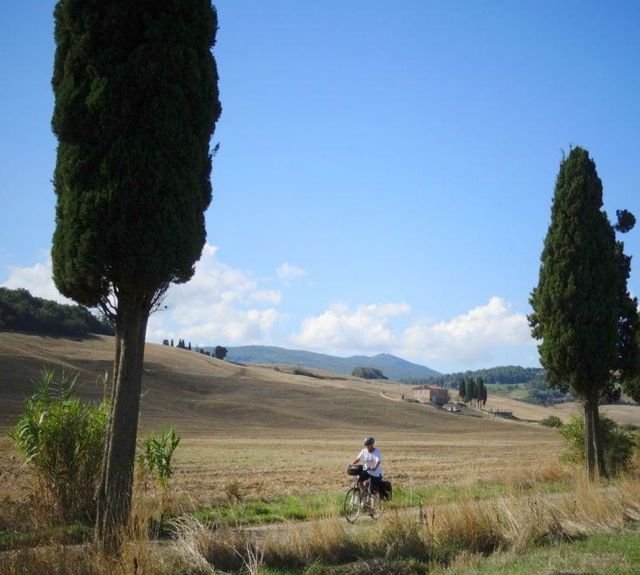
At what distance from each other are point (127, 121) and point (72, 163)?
1053 mm

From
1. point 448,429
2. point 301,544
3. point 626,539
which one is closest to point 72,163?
point 301,544

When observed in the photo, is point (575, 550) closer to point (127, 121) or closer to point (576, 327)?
point (127, 121)

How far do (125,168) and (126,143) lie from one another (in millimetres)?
385

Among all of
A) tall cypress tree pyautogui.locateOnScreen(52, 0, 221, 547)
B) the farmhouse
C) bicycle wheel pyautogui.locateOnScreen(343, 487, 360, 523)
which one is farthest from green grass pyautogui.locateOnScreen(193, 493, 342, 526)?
the farmhouse

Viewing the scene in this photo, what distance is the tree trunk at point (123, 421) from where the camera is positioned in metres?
9.48

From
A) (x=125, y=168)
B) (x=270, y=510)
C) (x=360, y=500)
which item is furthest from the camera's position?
(x=270, y=510)

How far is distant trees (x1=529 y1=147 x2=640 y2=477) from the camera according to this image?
2109cm

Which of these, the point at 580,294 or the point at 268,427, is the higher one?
the point at 580,294

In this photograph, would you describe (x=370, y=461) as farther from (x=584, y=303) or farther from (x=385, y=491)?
(x=584, y=303)

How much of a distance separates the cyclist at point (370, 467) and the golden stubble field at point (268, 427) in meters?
4.55

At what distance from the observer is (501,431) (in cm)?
8769

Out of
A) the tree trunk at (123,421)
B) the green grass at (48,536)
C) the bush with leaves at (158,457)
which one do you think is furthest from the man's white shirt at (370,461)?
the tree trunk at (123,421)

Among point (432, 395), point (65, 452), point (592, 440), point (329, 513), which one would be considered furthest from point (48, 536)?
point (432, 395)

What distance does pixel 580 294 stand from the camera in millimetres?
21406
